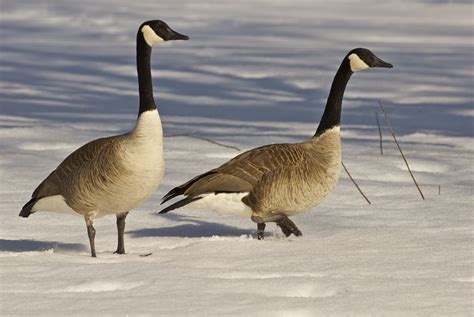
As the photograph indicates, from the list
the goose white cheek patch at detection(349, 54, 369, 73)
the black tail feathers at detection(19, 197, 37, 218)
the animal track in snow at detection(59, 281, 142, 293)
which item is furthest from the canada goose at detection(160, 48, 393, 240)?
the animal track in snow at detection(59, 281, 142, 293)

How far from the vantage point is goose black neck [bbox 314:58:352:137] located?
6.86 m

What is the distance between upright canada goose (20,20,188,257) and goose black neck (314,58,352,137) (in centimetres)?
111

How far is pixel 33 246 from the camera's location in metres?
6.59

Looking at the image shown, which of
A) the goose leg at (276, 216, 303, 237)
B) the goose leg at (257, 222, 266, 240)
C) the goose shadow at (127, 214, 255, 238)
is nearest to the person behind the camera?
the goose leg at (276, 216, 303, 237)

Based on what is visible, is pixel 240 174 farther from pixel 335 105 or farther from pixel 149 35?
pixel 149 35

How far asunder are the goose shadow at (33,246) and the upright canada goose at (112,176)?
204mm

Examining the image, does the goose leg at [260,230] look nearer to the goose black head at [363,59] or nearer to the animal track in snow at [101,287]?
Result: the goose black head at [363,59]

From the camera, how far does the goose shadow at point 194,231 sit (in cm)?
697

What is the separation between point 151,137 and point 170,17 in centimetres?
1987

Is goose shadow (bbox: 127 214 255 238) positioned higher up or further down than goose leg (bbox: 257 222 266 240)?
further down

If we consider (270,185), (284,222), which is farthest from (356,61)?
(284,222)

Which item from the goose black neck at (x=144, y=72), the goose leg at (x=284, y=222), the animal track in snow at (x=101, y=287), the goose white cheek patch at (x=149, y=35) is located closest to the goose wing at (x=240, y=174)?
the goose leg at (x=284, y=222)

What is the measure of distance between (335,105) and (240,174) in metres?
0.81

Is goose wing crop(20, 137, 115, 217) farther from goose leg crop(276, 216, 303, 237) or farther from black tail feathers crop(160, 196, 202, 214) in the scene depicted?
goose leg crop(276, 216, 303, 237)
